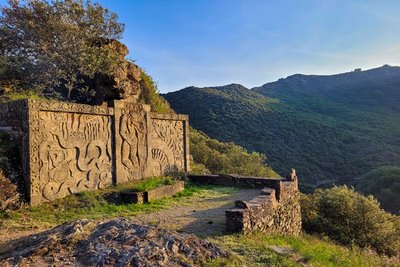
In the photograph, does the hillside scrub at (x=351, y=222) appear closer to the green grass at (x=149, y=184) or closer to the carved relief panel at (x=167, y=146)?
the carved relief panel at (x=167, y=146)

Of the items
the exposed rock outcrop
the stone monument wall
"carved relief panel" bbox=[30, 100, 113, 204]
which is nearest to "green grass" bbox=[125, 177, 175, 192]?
the stone monument wall

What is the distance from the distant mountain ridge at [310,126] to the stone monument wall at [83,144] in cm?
2328

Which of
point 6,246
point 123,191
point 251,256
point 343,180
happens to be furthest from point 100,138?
point 343,180

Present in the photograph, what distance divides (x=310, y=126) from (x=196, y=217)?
138ft

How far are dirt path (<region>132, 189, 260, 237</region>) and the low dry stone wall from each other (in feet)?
1.68

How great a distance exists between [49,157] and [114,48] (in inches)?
365

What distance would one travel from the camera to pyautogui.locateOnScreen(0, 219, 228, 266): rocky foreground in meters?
4.11

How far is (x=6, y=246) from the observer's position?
5.00m

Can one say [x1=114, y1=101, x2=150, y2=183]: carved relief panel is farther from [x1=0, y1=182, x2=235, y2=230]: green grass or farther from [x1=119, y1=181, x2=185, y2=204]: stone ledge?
[x1=119, y1=181, x2=185, y2=204]: stone ledge

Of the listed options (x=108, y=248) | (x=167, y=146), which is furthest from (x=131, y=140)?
(x=108, y=248)

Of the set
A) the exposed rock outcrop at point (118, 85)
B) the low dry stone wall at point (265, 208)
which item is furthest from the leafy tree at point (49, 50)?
the low dry stone wall at point (265, 208)

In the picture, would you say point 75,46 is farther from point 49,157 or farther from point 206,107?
point 206,107

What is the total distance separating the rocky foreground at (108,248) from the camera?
162 inches

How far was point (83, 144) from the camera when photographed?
8.75 m
